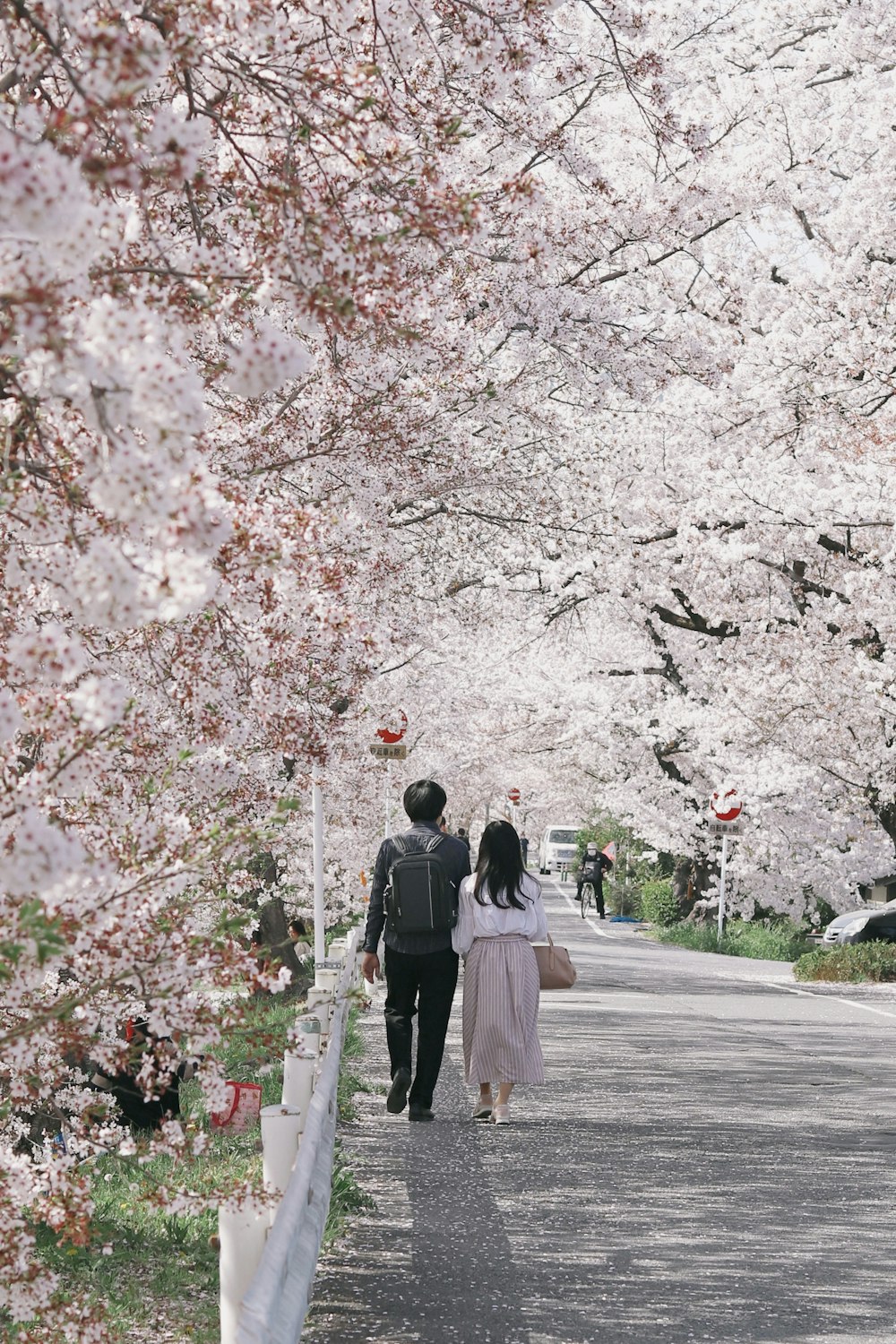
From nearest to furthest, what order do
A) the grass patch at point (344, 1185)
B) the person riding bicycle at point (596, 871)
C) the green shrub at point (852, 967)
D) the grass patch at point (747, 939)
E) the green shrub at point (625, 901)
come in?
the grass patch at point (344, 1185) → the green shrub at point (852, 967) → the grass patch at point (747, 939) → the person riding bicycle at point (596, 871) → the green shrub at point (625, 901)

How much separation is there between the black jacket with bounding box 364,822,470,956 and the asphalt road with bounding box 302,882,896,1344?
1.08 meters

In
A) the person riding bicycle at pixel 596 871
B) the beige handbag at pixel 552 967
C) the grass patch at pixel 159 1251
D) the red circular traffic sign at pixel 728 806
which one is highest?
the red circular traffic sign at pixel 728 806

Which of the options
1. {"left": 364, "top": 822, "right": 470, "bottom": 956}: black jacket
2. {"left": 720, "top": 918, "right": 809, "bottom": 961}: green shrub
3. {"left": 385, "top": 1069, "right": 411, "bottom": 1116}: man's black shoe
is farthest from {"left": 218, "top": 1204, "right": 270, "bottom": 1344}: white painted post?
{"left": 720, "top": 918, "right": 809, "bottom": 961}: green shrub

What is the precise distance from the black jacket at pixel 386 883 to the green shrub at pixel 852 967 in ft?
56.3

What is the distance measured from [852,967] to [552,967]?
16.9 m

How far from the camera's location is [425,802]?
34.6 ft

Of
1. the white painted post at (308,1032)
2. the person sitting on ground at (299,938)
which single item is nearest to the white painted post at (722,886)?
the person sitting on ground at (299,938)

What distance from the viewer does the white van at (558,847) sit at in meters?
81.4

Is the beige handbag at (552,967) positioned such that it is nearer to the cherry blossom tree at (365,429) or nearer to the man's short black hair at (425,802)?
the man's short black hair at (425,802)

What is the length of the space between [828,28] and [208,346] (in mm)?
15250

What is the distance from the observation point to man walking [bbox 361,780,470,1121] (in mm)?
10102

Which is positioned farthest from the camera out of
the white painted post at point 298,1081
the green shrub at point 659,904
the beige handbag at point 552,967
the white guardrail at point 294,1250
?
the green shrub at point 659,904

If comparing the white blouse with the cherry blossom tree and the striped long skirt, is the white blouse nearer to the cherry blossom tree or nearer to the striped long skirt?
the striped long skirt

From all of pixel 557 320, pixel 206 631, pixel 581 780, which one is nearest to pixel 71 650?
pixel 206 631
